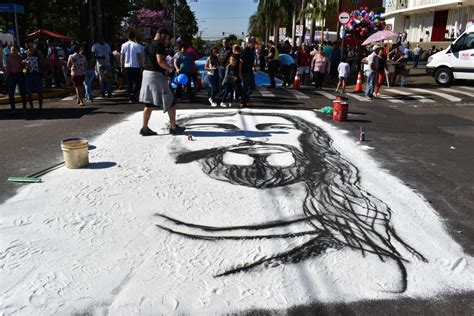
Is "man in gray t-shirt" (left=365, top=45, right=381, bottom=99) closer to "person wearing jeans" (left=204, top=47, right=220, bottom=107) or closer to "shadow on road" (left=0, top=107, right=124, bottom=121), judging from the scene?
"person wearing jeans" (left=204, top=47, right=220, bottom=107)

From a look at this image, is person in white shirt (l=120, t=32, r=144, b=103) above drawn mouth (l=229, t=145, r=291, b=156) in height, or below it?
above

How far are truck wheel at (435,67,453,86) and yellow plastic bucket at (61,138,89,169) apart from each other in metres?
15.7

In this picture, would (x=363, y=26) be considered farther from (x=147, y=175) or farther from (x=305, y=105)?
(x=147, y=175)

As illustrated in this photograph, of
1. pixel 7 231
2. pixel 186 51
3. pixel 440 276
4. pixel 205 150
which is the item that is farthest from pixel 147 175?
pixel 186 51

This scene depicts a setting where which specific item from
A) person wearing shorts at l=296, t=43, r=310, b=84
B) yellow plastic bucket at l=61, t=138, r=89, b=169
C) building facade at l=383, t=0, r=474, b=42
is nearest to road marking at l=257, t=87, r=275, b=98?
person wearing shorts at l=296, t=43, r=310, b=84

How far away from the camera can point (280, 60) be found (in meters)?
17.0

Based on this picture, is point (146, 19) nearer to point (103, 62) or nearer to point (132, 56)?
point (103, 62)

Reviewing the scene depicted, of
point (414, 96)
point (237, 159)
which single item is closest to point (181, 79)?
point (237, 159)

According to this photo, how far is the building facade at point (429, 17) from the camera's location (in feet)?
106

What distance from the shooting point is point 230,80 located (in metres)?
10.6

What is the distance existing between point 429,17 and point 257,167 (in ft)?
128

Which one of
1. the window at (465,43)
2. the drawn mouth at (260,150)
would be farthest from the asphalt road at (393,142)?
the window at (465,43)

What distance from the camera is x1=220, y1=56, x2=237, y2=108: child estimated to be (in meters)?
10.4

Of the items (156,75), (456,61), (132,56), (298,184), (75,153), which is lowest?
(298,184)
